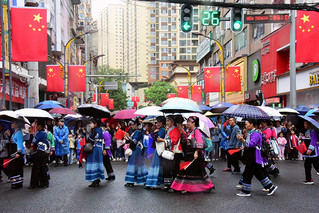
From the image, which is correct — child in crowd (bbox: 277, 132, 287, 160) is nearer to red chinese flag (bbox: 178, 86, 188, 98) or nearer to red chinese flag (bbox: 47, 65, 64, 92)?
red chinese flag (bbox: 47, 65, 64, 92)

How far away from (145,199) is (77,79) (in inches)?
777

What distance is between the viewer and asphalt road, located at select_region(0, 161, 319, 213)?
748 cm

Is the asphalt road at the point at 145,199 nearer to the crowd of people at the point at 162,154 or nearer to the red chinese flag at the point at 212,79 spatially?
the crowd of people at the point at 162,154

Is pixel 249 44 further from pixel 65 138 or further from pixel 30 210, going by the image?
pixel 30 210

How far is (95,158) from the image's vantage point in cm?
1019

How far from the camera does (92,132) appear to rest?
10.3 metres

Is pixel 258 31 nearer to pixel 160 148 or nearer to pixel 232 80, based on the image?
pixel 232 80

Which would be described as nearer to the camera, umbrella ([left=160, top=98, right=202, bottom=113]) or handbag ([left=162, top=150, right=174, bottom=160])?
handbag ([left=162, top=150, right=174, bottom=160])

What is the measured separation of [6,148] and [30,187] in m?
1.16

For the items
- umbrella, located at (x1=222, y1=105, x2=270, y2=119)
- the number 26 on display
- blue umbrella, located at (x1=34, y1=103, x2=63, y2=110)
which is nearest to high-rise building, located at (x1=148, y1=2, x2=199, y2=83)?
blue umbrella, located at (x1=34, y1=103, x2=63, y2=110)

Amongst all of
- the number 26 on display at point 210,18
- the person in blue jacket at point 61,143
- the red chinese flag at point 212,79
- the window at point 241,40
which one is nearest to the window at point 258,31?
the window at point 241,40

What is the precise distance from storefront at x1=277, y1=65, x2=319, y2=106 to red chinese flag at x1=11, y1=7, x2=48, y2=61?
1453 centimetres

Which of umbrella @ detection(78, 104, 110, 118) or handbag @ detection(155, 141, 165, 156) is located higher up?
umbrella @ detection(78, 104, 110, 118)

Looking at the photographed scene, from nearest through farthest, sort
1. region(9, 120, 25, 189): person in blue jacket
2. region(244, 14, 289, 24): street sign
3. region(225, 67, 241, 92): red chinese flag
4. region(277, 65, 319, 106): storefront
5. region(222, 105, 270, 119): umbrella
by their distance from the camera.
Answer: region(222, 105, 270, 119): umbrella
region(9, 120, 25, 189): person in blue jacket
region(244, 14, 289, 24): street sign
region(277, 65, 319, 106): storefront
region(225, 67, 241, 92): red chinese flag
